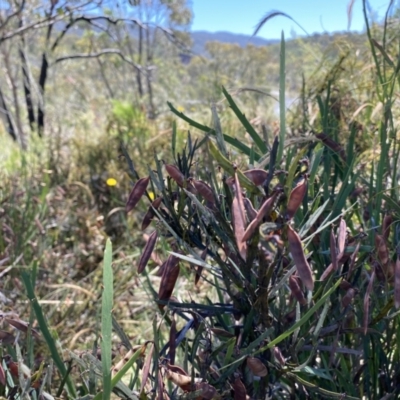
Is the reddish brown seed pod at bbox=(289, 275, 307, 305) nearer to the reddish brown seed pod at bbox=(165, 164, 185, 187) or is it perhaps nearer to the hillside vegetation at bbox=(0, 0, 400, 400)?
the hillside vegetation at bbox=(0, 0, 400, 400)

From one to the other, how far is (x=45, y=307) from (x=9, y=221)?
42cm

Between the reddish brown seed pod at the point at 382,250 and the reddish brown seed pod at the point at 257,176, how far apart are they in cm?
13

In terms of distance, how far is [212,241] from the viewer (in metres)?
0.44

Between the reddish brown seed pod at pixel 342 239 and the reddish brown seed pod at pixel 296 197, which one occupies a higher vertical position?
the reddish brown seed pod at pixel 296 197

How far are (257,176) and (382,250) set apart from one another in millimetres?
146

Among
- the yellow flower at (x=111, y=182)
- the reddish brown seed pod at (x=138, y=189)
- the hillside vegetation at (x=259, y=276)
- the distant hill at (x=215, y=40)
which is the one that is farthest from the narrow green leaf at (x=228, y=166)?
the distant hill at (x=215, y=40)

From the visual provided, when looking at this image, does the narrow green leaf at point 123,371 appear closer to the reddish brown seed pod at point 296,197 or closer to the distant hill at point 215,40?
the reddish brown seed pod at point 296,197

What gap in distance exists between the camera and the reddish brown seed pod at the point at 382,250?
16.9 inches

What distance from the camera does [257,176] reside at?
0.37 meters

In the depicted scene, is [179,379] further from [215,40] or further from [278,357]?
[215,40]

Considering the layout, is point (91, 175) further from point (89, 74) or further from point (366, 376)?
point (89, 74)

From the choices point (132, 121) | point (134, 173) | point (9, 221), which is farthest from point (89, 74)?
point (134, 173)

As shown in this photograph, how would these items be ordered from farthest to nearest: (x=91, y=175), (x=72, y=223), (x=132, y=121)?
(x=132, y=121) → (x=91, y=175) → (x=72, y=223)

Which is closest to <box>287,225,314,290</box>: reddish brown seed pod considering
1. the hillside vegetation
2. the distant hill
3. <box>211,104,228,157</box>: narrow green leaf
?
A: the hillside vegetation
